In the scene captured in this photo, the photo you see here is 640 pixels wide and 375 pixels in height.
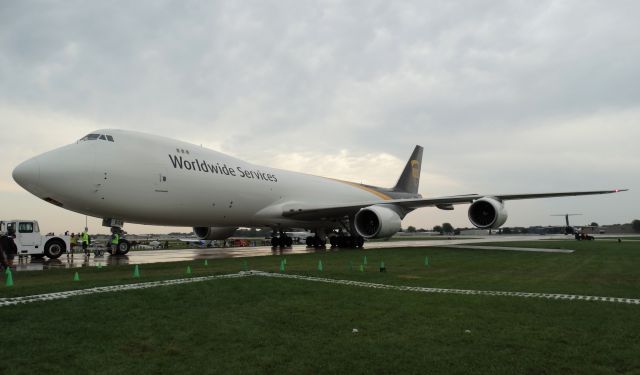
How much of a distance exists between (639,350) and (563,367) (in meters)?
1.18

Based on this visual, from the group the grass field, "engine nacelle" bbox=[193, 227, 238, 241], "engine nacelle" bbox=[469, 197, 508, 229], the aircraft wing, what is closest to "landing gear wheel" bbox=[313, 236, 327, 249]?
the aircraft wing

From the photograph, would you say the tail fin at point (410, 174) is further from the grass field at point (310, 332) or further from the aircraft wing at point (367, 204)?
the grass field at point (310, 332)

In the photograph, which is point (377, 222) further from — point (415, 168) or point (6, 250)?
point (415, 168)

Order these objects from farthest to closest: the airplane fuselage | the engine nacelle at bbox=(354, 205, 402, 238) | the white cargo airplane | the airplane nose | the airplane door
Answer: the engine nacelle at bbox=(354, 205, 402, 238) < the airplane door < the white cargo airplane < the airplane fuselage < the airplane nose

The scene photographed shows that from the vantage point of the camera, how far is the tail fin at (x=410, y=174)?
36.7 meters

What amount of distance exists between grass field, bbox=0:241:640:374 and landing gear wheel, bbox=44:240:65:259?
1319 cm

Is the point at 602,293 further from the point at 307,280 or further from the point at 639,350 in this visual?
the point at 307,280

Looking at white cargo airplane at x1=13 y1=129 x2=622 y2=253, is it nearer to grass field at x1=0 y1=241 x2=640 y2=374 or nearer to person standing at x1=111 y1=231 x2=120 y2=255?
person standing at x1=111 y1=231 x2=120 y2=255

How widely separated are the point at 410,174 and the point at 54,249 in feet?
87.4

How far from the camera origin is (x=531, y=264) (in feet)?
47.1

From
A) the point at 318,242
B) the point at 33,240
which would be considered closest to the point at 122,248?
the point at 33,240

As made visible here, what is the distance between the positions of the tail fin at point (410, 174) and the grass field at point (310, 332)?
1121 inches

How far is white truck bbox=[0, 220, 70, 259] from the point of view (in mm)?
Result: 18234

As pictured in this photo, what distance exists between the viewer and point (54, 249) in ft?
63.4
